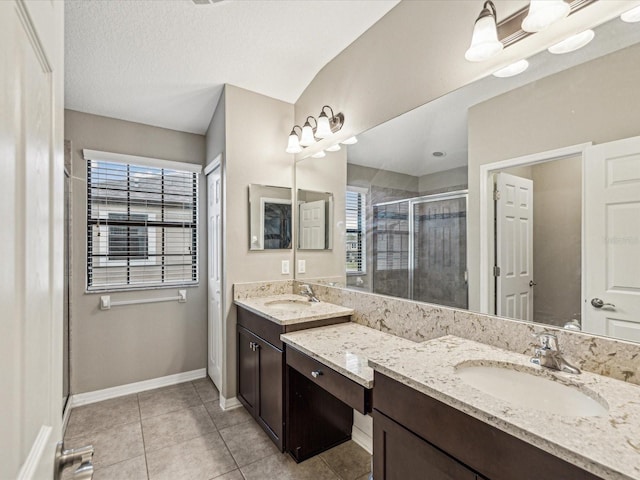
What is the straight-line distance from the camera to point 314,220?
2.67 m

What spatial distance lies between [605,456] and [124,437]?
2.64m

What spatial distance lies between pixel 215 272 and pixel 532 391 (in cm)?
248

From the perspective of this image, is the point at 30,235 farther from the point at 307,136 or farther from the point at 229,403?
the point at 229,403

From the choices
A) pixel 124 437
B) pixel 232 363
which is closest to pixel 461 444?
pixel 232 363

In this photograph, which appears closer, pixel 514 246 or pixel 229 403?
pixel 514 246

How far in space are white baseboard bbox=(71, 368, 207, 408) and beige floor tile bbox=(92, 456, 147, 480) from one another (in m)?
0.96

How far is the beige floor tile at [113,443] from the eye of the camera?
2.00m

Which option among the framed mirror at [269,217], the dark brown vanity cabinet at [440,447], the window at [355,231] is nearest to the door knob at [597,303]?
the dark brown vanity cabinet at [440,447]

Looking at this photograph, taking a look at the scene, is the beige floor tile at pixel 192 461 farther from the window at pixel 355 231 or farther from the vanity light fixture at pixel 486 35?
the vanity light fixture at pixel 486 35

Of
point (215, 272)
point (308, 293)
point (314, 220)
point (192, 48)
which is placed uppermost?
point (192, 48)

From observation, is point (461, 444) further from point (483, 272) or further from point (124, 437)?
point (124, 437)

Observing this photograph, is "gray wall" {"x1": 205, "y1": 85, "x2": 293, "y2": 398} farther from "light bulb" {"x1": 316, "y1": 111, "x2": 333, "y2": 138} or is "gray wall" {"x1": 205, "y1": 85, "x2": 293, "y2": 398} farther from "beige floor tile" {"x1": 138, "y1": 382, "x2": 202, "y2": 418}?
"light bulb" {"x1": 316, "y1": 111, "x2": 333, "y2": 138}

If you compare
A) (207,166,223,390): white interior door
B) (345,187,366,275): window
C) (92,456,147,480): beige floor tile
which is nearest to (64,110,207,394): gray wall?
(207,166,223,390): white interior door

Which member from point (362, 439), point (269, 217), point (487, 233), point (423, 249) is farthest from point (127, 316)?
point (487, 233)
